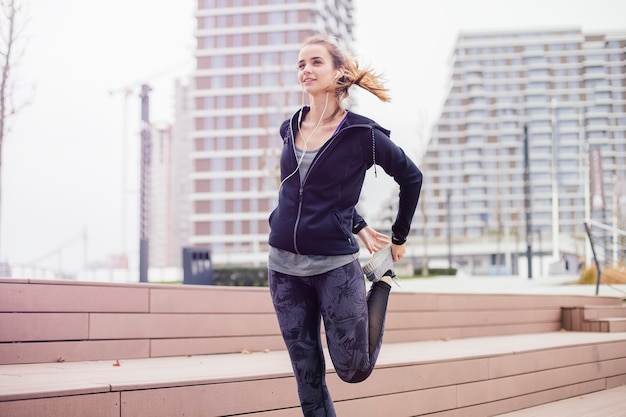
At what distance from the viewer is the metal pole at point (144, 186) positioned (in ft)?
52.9

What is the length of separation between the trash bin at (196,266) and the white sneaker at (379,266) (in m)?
11.6

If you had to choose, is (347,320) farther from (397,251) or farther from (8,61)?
(8,61)

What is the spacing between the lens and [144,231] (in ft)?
57.5

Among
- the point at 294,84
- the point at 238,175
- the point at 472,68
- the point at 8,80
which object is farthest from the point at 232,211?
the point at 8,80

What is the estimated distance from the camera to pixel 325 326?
245 cm

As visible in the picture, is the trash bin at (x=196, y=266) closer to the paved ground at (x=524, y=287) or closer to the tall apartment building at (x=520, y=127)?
the paved ground at (x=524, y=287)

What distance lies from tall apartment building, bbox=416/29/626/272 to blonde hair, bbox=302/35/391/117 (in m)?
78.7

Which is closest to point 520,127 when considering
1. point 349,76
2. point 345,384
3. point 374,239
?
point 345,384

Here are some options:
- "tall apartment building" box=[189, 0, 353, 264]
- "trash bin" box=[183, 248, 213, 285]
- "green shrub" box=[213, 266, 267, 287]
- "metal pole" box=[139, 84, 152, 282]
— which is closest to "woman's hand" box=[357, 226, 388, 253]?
"trash bin" box=[183, 248, 213, 285]

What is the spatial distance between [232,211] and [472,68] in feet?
126

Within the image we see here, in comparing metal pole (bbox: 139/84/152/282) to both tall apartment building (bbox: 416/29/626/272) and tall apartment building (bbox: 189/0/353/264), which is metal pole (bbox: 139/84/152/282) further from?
tall apartment building (bbox: 416/29/626/272)

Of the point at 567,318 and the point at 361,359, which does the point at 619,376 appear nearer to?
the point at 567,318

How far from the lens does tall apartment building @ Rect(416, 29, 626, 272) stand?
8325 cm

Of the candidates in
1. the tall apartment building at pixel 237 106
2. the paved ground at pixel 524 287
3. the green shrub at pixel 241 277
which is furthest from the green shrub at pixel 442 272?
the tall apartment building at pixel 237 106
